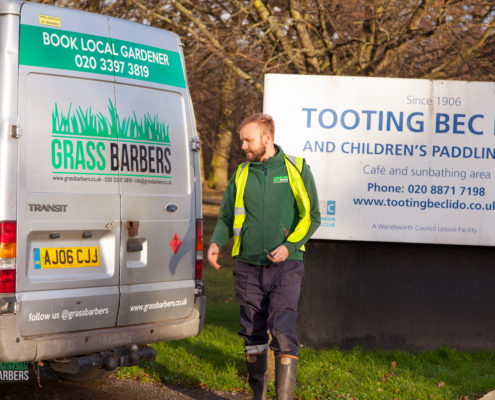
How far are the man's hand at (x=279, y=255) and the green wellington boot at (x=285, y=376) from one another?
2.18 feet

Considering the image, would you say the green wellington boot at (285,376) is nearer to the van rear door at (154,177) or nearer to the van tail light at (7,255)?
the van rear door at (154,177)

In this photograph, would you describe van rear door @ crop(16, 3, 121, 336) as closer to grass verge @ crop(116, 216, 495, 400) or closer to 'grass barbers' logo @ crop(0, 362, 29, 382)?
'grass barbers' logo @ crop(0, 362, 29, 382)

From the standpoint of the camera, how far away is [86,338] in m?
5.03

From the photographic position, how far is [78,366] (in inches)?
196

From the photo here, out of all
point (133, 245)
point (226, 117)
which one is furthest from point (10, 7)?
point (226, 117)

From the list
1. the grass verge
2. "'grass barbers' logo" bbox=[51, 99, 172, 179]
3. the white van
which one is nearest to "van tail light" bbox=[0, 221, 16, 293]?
the white van

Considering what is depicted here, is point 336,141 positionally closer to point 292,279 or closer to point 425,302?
point 425,302

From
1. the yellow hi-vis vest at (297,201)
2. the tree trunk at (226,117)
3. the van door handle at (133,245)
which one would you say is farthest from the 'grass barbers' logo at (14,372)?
the tree trunk at (226,117)

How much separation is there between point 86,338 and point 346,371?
2.40m

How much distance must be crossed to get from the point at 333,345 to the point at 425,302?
0.92 metres

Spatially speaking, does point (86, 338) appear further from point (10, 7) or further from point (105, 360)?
point (10, 7)

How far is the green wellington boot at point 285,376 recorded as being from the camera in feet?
16.5

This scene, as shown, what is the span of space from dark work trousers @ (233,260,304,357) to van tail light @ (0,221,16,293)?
4.72ft

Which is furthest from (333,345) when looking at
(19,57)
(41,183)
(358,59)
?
(358,59)
